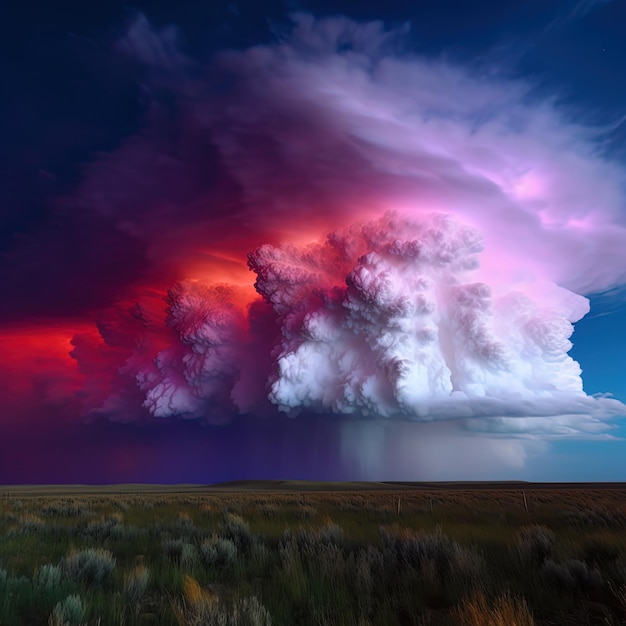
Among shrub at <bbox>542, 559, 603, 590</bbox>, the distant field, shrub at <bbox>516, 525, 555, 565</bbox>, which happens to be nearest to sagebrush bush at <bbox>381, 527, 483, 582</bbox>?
shrub at <bbox>516, 525, 555, 565</bbox>

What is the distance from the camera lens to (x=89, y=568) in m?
7.85

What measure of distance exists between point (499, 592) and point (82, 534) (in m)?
11.9

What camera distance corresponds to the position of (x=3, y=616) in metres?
5.82

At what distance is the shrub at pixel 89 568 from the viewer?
7609mm

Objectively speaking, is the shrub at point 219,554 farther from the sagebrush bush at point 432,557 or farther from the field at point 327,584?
the sagebrush bush at point 432,557

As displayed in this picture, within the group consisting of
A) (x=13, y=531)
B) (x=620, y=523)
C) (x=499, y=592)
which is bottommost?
(x=13, y=531)

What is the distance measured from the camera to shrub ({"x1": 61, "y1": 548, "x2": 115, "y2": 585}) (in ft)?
25.0

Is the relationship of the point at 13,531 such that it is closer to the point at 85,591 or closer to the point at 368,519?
the point at 85,591

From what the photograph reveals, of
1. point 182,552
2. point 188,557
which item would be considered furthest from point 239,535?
point 188,557

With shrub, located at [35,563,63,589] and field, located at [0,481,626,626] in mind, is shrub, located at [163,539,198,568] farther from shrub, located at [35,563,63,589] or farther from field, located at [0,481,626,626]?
shrub, located at [35,563,63,589]

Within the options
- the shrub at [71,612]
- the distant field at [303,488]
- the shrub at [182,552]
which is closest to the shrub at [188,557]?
the shrub at [182,552]

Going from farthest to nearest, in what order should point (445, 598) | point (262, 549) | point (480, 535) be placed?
point (480, 535) → point (262, 549) → point (445, 598)

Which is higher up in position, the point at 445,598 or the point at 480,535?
the point at 480,535

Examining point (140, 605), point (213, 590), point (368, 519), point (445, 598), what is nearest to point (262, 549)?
point (213, 590)
